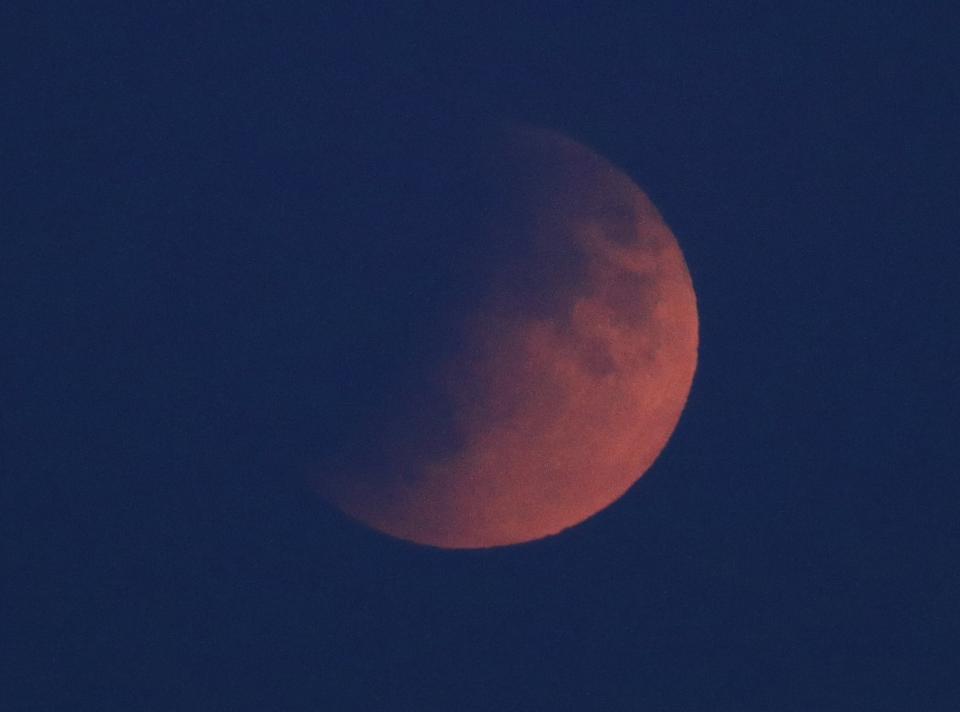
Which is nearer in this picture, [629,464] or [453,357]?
[453,357]

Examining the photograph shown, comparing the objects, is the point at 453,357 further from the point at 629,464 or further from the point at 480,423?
the point at 629,464

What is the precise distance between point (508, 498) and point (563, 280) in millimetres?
1115

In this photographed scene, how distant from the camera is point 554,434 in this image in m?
4.42

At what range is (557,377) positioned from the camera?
434 centimetres

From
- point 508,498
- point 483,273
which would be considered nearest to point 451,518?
point 508,498

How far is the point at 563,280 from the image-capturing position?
14.3ft

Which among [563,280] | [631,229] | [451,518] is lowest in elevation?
[451,518]

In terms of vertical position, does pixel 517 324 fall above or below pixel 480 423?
above

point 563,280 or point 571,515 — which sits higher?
point 563,280

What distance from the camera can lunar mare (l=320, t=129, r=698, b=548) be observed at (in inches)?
170

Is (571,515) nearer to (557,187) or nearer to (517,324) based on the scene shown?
(517,324)

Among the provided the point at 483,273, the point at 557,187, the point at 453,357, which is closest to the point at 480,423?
the point at 453,357

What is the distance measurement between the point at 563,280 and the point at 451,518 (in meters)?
1.31

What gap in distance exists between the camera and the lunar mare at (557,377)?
4.32 m
